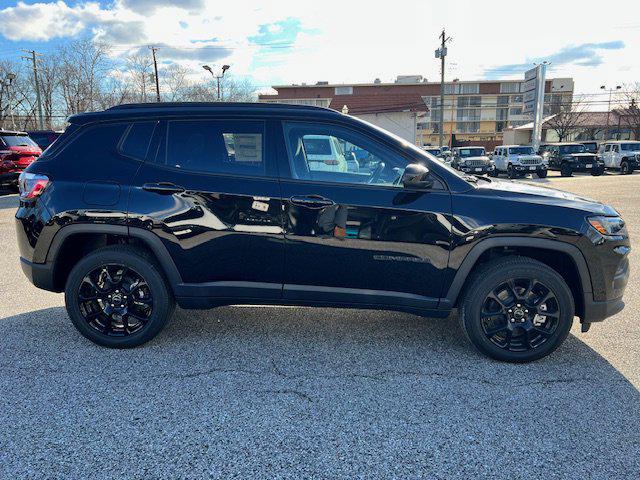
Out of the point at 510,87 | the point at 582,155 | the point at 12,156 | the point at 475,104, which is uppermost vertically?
the point at 510,87

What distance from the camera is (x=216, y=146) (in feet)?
11.3

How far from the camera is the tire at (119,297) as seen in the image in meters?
3.45

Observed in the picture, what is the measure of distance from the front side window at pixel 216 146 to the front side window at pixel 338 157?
0.26 m

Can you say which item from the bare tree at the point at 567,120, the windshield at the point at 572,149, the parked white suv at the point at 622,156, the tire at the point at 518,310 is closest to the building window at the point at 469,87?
the bare tree at the point at 567,120

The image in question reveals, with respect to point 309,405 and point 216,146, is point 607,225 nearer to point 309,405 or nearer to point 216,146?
point 309,405

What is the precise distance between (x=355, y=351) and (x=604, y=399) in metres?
1.67

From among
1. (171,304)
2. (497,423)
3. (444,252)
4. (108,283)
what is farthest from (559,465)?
(108,283)

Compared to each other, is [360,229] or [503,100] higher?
[503,100]

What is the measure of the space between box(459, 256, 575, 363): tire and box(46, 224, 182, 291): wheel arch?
2.22 metres

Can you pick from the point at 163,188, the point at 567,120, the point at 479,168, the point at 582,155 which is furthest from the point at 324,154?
the point at 567,120

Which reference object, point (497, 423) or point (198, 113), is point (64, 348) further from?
point (497, 423)

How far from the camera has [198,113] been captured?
3.49 metres

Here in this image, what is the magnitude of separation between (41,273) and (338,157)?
2494 mm

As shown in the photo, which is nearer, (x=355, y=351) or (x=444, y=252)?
(x=444, y=252)
